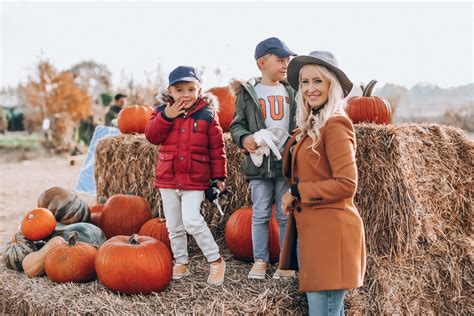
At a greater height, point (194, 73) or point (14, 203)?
point (194, 73)

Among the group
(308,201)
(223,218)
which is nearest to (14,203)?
(223,218)

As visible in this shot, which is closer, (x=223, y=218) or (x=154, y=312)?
(x=154, y=312)

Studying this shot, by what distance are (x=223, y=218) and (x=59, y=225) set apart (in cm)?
152

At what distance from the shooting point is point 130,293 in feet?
12.0

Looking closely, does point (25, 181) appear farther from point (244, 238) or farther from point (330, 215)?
point (330, 215)

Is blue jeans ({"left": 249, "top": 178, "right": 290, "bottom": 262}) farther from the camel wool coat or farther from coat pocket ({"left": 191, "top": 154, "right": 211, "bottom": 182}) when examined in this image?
the camel wool coat

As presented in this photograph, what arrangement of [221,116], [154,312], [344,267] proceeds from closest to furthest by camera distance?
[344,267], [154,312], [221,116]

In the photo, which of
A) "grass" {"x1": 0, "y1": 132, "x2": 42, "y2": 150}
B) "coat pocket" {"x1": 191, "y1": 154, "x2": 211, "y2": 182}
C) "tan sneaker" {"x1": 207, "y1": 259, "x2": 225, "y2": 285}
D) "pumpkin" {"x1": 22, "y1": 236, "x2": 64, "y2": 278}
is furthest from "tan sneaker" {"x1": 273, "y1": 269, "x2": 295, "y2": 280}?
"grass" {"x1": 0, "y1": 132, "x2": 42, "y2": 150}

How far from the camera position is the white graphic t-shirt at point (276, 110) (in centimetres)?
385

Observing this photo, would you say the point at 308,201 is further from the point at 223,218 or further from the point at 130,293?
the point at 223,218

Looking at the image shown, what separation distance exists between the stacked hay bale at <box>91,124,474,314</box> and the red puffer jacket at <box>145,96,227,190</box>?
97 cm

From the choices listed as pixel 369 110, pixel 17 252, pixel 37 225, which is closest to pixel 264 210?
pixel 369 110

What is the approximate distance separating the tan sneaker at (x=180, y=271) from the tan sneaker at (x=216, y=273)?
26 centimetres

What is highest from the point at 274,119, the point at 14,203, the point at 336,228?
the point at 274,119
